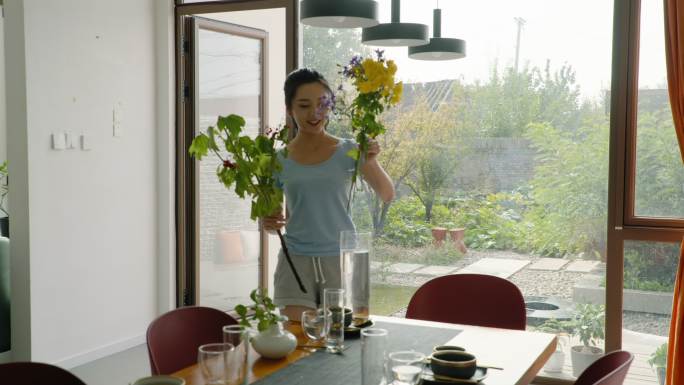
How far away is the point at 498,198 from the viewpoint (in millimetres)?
4113

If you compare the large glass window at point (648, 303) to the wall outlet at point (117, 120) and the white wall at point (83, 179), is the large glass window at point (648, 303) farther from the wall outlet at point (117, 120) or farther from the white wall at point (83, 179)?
the wall outlet at point (117, 120)

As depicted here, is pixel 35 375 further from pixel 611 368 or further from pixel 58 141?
pixel 58 141

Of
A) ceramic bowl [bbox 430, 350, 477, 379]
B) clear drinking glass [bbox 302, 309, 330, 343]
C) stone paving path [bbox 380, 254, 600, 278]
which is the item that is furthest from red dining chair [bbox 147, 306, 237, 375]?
stone paving path [bbox 380, 254, 600, 278]

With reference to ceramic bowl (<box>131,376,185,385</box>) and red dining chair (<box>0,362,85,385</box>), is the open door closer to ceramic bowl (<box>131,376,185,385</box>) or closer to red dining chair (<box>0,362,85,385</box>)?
red dining chair (<box>0,362,85,385</box>)

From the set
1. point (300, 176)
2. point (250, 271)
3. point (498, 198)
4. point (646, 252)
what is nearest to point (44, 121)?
point (250, 271)

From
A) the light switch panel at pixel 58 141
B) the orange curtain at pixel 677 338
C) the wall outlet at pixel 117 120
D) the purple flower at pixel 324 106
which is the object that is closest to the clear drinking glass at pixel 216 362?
the purple flower at pixel 324 106

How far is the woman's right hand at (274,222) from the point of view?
2.50 meters

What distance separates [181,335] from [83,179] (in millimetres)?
2445

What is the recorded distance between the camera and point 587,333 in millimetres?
3949

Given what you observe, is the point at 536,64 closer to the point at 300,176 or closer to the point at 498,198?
the point at 498,198

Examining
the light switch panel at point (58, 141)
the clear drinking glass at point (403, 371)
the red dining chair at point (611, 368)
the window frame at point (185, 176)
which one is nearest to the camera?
the clear drinking glass at point (403, 371)

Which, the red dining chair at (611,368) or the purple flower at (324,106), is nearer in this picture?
the red dining chair at (611,368)

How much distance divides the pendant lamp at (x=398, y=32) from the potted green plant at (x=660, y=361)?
2.17 metres

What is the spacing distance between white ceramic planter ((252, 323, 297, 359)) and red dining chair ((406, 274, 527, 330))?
87 centimetres
